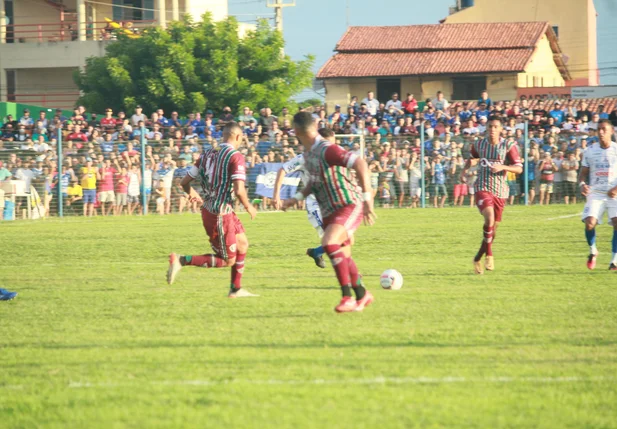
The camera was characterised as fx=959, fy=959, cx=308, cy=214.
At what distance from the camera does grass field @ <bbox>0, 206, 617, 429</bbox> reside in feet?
16.8

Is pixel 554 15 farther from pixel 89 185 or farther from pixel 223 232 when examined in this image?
pixel 223 232

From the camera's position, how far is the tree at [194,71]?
38.6 meters

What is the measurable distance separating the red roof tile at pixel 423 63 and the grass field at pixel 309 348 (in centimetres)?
3563

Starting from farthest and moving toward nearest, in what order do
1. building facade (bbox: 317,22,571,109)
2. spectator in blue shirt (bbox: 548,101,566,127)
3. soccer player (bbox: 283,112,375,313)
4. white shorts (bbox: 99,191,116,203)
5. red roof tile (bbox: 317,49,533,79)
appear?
building facade (bbox: 317,22,571,109), red roof tile (bbox: 317,49,533,79), spectator in blue shirt (bbox: 548,101,566,127), white shorts (bbox: 99,191,116,203), soccer player (bbox: 283,112,375,313)

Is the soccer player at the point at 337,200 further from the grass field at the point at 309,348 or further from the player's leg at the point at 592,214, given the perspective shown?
the player's leg at the point at 592,214

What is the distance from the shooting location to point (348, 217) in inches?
340

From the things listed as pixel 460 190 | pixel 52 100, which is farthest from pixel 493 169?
pixel 52 100

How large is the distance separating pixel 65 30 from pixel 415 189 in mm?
25857

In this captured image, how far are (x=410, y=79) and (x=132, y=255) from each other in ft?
117

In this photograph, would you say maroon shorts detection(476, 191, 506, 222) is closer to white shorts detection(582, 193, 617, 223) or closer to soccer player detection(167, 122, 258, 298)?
white shorts detection(582, 193, 617, 223)

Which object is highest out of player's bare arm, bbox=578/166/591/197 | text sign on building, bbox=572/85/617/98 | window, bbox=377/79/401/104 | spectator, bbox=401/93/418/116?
window, bbox=377/79/401/104

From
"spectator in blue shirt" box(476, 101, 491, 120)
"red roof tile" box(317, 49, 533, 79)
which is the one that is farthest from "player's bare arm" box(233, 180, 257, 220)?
"red roof tile" box(317, 49, 533, 79)

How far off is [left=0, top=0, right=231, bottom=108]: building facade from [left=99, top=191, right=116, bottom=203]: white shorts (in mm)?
19260

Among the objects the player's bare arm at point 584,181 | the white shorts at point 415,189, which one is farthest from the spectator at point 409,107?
the player's bare arm at point 584,181
